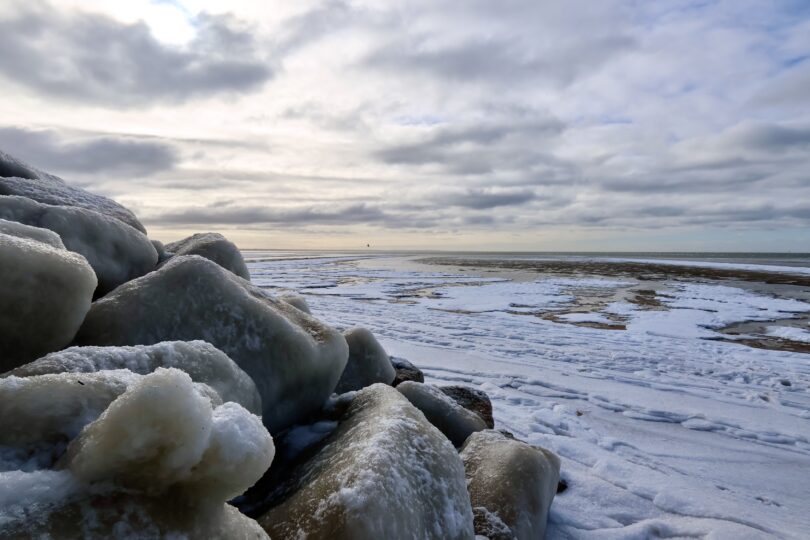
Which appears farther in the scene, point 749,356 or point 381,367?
point 749,356

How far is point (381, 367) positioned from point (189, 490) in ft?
9.78

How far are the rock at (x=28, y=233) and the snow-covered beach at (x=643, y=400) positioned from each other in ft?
11.0

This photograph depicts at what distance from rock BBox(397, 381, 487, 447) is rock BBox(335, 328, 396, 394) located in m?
0.44

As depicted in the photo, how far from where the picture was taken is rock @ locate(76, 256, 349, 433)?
2.84 m

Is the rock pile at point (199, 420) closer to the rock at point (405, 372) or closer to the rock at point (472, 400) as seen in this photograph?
the rock at point (472, 400)

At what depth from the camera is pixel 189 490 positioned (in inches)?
52.9

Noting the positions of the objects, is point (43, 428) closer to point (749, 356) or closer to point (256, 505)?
point (256, 505)

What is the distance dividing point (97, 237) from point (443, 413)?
2864 millimetres

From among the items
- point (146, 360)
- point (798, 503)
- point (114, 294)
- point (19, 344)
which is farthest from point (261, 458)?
point (798, 503)

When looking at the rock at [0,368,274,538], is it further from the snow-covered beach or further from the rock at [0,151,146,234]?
the rock at [0,151,146,234]

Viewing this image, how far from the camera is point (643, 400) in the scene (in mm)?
5602

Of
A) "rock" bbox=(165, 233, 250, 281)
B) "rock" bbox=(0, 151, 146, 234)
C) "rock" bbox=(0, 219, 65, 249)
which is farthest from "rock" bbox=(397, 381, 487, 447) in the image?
"rock" bbox=(0, 151, 146, 234)

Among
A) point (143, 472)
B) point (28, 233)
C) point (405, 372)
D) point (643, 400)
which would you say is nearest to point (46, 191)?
point (28, 233)

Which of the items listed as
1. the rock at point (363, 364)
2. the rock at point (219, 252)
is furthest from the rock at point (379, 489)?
the rock at point (219, 252)
